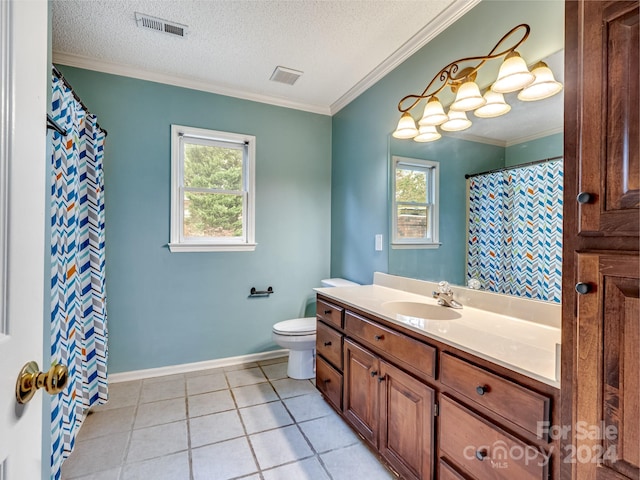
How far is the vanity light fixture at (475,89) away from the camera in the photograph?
144 centimetres

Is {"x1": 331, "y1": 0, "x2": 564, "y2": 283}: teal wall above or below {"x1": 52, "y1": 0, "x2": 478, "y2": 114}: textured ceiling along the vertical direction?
below

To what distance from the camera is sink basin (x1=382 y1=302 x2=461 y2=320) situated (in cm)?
174

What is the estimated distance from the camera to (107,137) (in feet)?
8.32

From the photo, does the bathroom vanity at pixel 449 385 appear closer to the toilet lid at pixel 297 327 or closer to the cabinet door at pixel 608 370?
the cabinet door at pixel 608 370

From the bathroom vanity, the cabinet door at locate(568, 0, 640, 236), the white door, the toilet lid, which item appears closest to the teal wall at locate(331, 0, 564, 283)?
the bathroom vanity

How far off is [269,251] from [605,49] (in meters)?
2.67

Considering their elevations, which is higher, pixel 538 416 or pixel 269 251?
pixel 269 251

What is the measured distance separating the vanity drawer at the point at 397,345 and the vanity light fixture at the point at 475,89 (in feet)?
4.13

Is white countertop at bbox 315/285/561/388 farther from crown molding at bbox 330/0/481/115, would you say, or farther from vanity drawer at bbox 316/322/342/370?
crown molding at bbox 330/0/481/115

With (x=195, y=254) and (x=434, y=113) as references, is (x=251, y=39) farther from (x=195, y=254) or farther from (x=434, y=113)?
(x=195, y=254)

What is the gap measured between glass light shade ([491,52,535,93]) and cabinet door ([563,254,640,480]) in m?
1.05

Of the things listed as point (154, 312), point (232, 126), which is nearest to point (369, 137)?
point (232, 126)

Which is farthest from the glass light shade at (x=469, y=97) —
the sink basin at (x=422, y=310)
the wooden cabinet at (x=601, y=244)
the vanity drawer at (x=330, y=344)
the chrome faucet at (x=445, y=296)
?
the vanity drawer at (x=330, y=344)

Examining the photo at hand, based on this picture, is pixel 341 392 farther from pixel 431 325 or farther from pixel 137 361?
pixel 137 361
